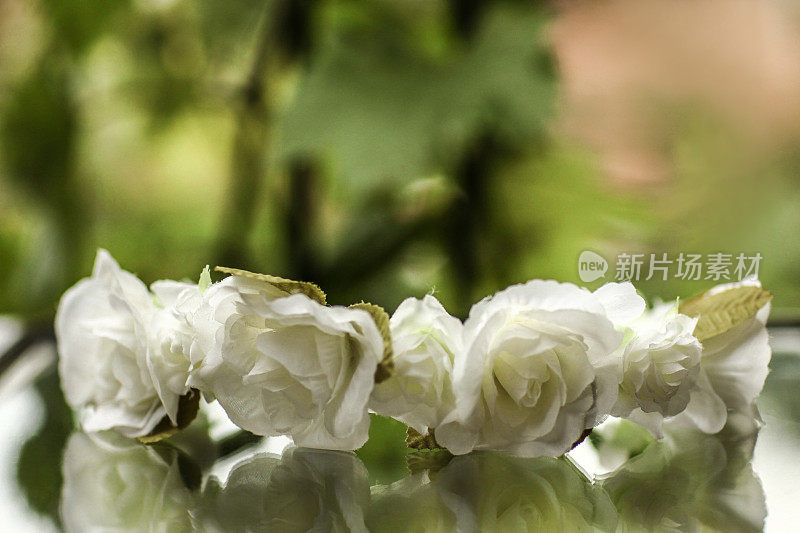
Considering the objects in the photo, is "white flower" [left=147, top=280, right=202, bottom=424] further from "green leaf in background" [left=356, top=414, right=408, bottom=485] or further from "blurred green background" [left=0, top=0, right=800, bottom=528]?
"blurred green background" [left=0, top=0, right=800, bottom=528]

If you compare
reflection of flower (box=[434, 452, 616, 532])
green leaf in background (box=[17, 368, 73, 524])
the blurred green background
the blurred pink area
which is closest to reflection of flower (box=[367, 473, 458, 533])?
reflection of flower (box=[434, 452, 616, 532])

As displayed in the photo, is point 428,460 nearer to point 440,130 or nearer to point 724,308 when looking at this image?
point 724,308

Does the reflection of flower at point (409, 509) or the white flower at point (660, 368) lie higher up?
the white flower at point (660, 368)

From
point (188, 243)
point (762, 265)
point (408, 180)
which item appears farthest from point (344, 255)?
point (762, 265)

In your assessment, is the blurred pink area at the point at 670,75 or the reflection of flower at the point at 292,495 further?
the blurred pink area at the point at 670,75

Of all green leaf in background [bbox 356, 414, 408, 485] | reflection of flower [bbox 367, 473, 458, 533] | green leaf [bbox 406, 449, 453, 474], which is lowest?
green leaf in background [bbox 356, 414, 408, 485]

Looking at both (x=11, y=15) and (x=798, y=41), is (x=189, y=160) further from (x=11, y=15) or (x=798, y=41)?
(x=798, y=41)

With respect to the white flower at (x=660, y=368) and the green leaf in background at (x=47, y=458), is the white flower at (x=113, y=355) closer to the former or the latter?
the green leaf in background at (x=47, y=458)

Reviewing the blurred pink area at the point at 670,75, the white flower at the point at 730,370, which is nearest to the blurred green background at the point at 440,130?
the blurred pink area at the point at 670,75
